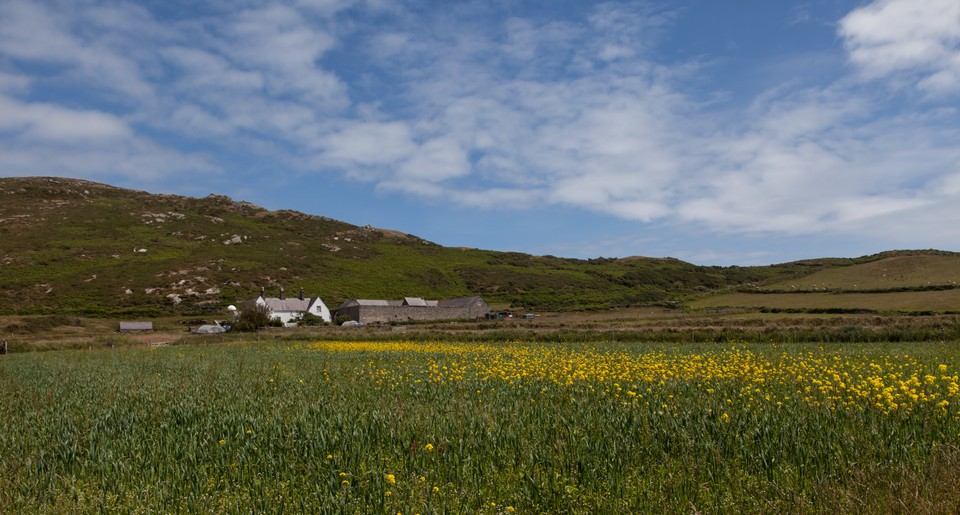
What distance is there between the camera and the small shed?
7920cm

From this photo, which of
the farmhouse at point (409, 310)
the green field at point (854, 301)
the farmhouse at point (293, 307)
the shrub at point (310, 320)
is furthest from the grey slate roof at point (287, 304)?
the green field at point (854, 301)

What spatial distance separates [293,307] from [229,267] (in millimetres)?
32146

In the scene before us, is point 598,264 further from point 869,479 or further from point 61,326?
point 869,479

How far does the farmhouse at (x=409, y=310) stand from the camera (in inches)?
4102

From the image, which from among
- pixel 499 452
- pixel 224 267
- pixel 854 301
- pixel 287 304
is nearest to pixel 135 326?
pixel 287 304

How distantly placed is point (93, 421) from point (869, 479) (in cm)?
1156

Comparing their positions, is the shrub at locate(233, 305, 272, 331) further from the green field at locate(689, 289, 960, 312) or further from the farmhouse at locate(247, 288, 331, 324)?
the green field at locate(689, 289, 960, 312)

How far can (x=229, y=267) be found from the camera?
12800 centimetres

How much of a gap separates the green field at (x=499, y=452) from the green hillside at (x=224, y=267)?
299ft

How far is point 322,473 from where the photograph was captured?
6.75 m

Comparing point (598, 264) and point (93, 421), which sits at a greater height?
point (598, 264)

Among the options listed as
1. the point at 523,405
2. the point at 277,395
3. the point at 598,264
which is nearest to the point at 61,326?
the point at 277,395

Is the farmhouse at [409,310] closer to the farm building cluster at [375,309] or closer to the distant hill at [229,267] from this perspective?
the farm building cluster at [375,309]

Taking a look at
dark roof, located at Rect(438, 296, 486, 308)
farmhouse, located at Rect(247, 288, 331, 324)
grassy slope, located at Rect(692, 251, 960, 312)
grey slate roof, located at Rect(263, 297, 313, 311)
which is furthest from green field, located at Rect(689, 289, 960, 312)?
grey slate roof, located at Rect(263, 297, 313, 311)
